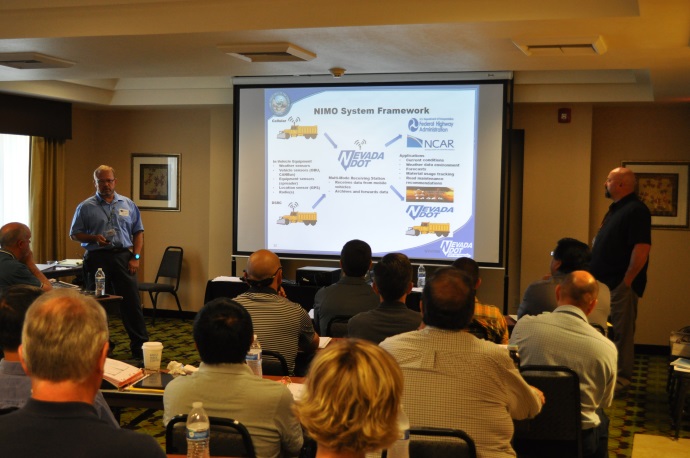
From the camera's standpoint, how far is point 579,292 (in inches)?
149

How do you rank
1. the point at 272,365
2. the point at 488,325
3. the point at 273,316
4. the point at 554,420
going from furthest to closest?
the point at 488,325
the point at 273,316
the point at 272,365
the point at 554,420

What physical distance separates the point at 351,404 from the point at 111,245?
235 inches

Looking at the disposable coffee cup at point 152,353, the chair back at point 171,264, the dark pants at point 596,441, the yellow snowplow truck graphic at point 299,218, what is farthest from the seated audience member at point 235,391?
the chair back at point 171,264

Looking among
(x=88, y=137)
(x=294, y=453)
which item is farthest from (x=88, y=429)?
(x=88, y=137)

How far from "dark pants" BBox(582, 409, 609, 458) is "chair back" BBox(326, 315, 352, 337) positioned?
1.59 meters

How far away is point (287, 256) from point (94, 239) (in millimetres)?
2208

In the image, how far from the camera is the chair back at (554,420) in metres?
3.41

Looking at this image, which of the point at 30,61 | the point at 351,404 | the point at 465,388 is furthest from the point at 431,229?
the point at 351,404

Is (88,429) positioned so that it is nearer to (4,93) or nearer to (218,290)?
(218,290)

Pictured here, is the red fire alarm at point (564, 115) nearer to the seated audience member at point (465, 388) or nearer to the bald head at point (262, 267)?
the bald head at point (262, 267)

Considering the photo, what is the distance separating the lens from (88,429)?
175cm

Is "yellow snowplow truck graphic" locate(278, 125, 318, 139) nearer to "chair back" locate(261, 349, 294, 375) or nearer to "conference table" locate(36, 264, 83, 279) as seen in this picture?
"conference table" locate(36, 264, 83, 279)

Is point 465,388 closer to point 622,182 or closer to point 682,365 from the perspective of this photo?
point 682,365

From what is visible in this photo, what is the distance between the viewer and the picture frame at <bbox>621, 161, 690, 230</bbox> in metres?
8.31
